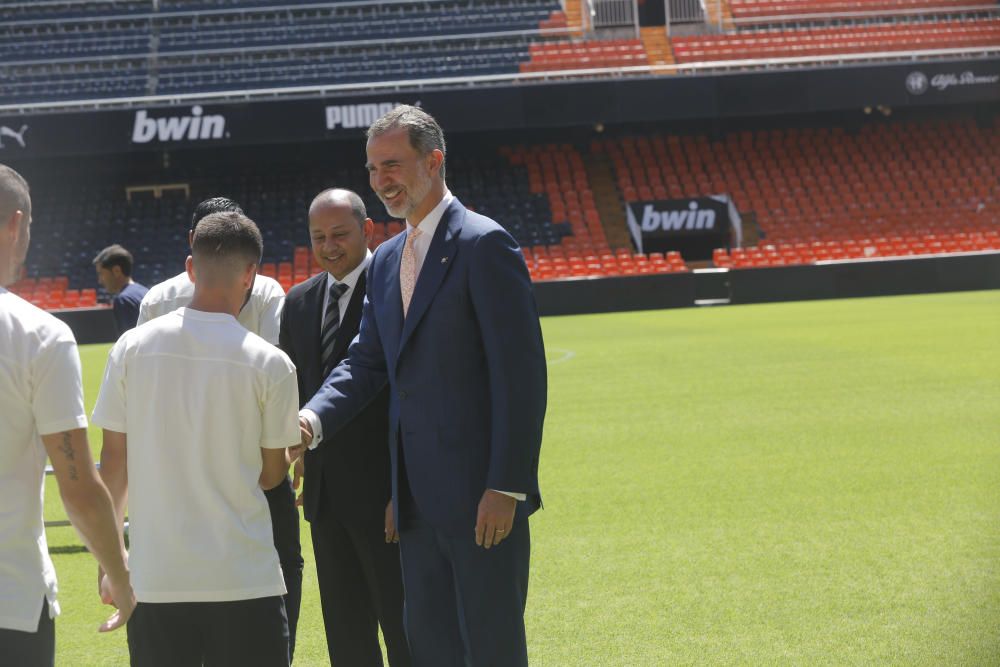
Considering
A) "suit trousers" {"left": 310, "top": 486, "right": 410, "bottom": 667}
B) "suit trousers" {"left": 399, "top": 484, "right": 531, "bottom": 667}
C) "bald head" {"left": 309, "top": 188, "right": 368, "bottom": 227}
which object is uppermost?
"bald head" {"left": 309, "top": 188, "right": 368, "bottom": 227}

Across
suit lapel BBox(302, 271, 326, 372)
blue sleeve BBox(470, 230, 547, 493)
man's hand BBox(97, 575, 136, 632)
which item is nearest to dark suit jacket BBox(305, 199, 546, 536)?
blue sleeve BBox(470, 230, 547, 493)

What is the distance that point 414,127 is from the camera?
322cm

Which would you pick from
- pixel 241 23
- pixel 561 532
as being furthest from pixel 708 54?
pixel 561 532

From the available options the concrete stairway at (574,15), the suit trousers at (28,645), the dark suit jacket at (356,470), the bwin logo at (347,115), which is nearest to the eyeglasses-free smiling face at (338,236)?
the dark suit jacket at (356,470)

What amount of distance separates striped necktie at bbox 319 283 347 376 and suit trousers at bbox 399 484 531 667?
3.09ft

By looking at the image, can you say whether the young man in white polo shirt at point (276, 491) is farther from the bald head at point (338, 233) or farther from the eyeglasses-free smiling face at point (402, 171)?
the eyeglasses-free smiling face at point (402, 171)

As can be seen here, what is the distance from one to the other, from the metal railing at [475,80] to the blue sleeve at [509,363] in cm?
2777

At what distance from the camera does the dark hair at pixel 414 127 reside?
3.21 metres

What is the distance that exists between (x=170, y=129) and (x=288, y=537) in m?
27.6

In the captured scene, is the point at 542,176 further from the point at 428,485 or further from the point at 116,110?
the point at 428,485

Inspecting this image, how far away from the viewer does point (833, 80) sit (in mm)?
31641

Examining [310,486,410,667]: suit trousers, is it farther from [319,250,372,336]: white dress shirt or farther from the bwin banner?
the bwin banner

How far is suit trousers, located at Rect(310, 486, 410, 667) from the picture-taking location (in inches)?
152

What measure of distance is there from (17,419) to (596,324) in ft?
67.5
